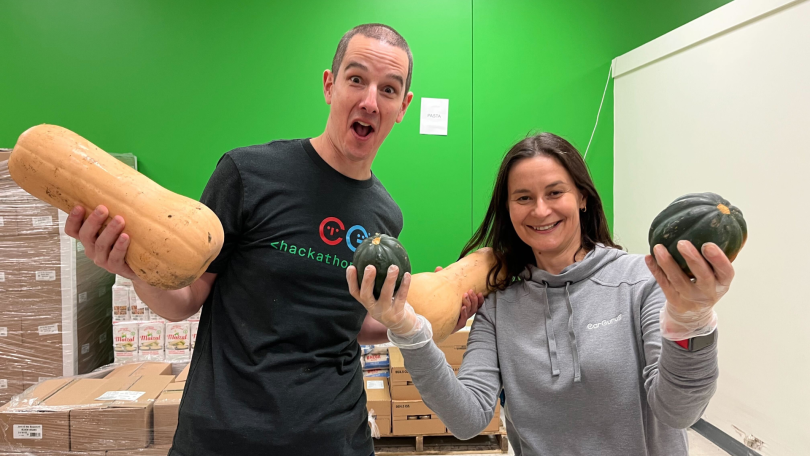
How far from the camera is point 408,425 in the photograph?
3.27m

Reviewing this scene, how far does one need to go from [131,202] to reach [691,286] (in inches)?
49.5

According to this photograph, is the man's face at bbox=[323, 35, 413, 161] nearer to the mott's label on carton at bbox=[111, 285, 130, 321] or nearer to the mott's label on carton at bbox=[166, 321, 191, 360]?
the mott's label on carton at bbox=[166, 321, 191, 360]

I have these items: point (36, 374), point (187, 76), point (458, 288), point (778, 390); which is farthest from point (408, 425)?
point (187, 76)

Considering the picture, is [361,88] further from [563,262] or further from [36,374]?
[36,374]

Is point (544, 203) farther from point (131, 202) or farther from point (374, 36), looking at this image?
point (131, 202)

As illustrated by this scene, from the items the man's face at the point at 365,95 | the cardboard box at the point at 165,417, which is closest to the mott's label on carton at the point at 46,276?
the cardboard box at the point at 165,417

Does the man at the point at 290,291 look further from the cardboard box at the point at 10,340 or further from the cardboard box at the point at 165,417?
the cardboard box at the point at 10,340

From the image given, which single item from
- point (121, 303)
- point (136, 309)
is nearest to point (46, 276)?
point (121, 303)

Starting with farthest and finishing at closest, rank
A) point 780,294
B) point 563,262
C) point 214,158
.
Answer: point 214,158 < point 780,294 < point 563,262

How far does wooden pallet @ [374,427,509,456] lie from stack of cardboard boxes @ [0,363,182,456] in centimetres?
146

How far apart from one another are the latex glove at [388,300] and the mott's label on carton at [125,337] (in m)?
2.89

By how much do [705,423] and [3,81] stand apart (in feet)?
19.1

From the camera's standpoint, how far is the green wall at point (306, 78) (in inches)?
144

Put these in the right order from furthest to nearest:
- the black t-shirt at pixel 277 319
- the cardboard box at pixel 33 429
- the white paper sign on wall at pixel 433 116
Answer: the white paper sign on wall at pixel 433 116
the cardboard box at pixel 33 429
the black t-shirt at pixel 277 319
